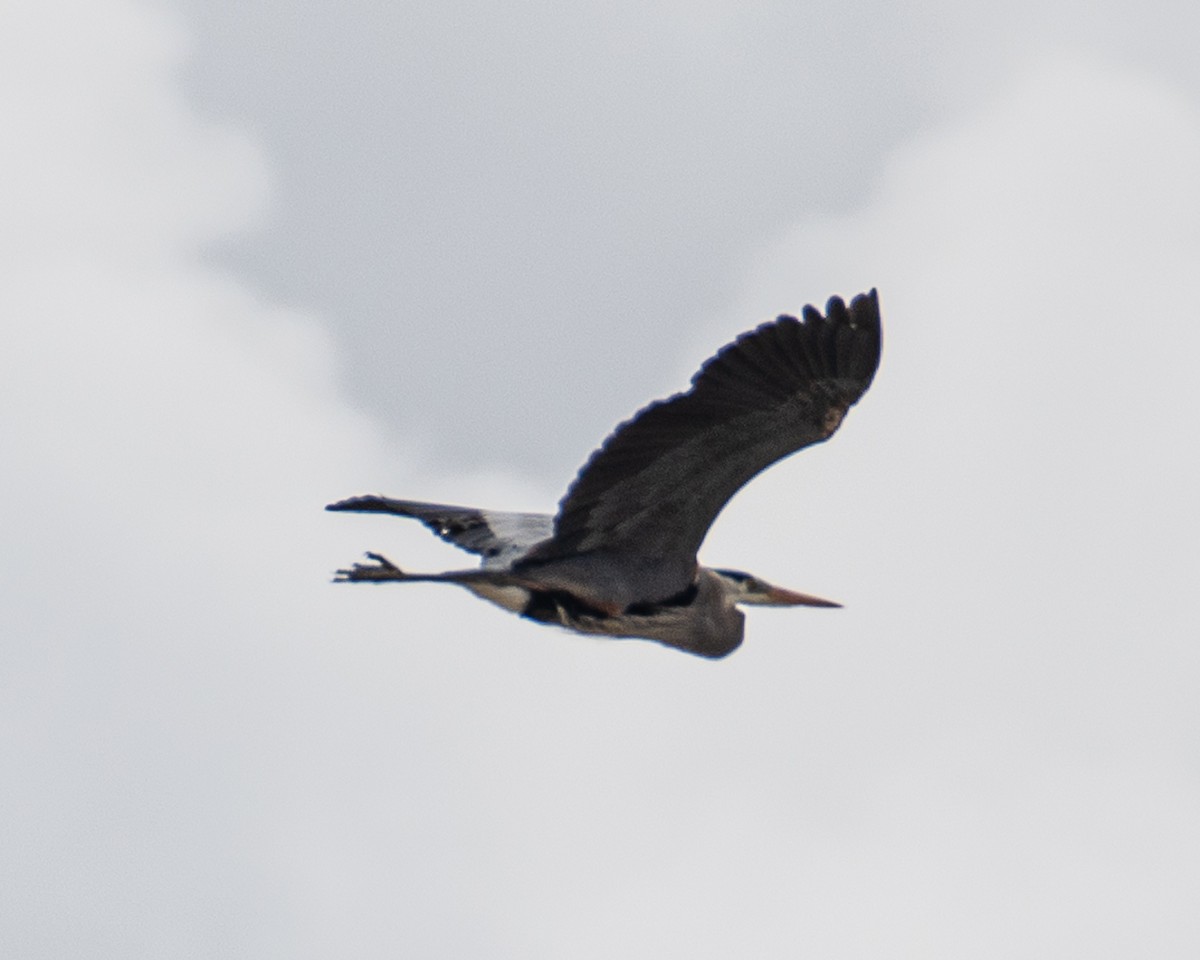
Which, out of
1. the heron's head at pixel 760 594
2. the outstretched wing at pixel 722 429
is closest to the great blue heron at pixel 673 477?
the outstretched wing at pixel 722 429

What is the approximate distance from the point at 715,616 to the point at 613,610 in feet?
3.54

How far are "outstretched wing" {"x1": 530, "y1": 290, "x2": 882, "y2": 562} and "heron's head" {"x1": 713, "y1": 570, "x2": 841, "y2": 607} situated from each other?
2232 mm

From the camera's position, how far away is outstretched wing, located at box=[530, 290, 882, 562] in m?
11.1

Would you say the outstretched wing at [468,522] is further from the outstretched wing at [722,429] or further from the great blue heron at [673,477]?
the outstretched wing at [722,429]

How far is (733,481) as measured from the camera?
1156 cm

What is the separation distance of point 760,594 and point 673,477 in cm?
291

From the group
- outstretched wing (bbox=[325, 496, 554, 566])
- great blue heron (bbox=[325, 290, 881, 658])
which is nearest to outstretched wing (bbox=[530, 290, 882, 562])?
great blue heron (bbox=[325, 290, 881, 658])

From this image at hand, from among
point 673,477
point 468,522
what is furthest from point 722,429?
point 468,522

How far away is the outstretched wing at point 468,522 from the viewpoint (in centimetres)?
1284

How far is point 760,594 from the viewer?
14211mm

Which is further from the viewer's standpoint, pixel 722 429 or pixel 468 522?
pixel 468 522

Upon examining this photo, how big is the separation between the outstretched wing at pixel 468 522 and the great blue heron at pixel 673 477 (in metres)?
0.32

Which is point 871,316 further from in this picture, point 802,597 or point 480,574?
point 802,597

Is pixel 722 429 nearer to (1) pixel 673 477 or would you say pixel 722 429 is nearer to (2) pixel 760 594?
(1) pixel 673 477
